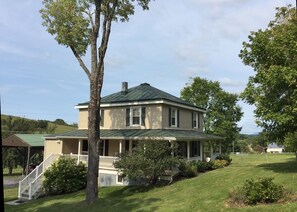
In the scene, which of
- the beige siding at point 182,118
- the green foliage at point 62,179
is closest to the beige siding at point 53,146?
the green foliage at point 62,179

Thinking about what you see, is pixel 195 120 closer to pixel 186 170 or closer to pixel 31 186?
pixel 186 170

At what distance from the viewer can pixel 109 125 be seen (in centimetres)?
2908

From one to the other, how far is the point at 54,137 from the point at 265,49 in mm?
21178

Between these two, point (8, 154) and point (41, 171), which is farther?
point (8, 154)

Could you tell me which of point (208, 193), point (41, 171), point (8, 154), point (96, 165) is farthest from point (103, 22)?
point (8, 154)

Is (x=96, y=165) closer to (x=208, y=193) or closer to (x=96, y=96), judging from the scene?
(x=96, y=96)

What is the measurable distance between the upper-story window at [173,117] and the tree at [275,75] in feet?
30.1

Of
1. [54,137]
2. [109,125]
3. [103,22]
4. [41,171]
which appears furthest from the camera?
[54,137]

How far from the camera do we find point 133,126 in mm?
27172

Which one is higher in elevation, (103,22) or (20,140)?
(103,22)

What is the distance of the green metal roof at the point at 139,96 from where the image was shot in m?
26.9

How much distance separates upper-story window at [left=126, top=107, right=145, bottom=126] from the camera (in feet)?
88.1

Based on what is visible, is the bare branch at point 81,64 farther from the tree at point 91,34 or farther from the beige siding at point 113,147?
the beige siding at point 113,147

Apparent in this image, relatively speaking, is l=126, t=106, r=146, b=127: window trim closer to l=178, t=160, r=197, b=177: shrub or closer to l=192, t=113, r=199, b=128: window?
l=178, t=160, r=197, b=177: shrub
